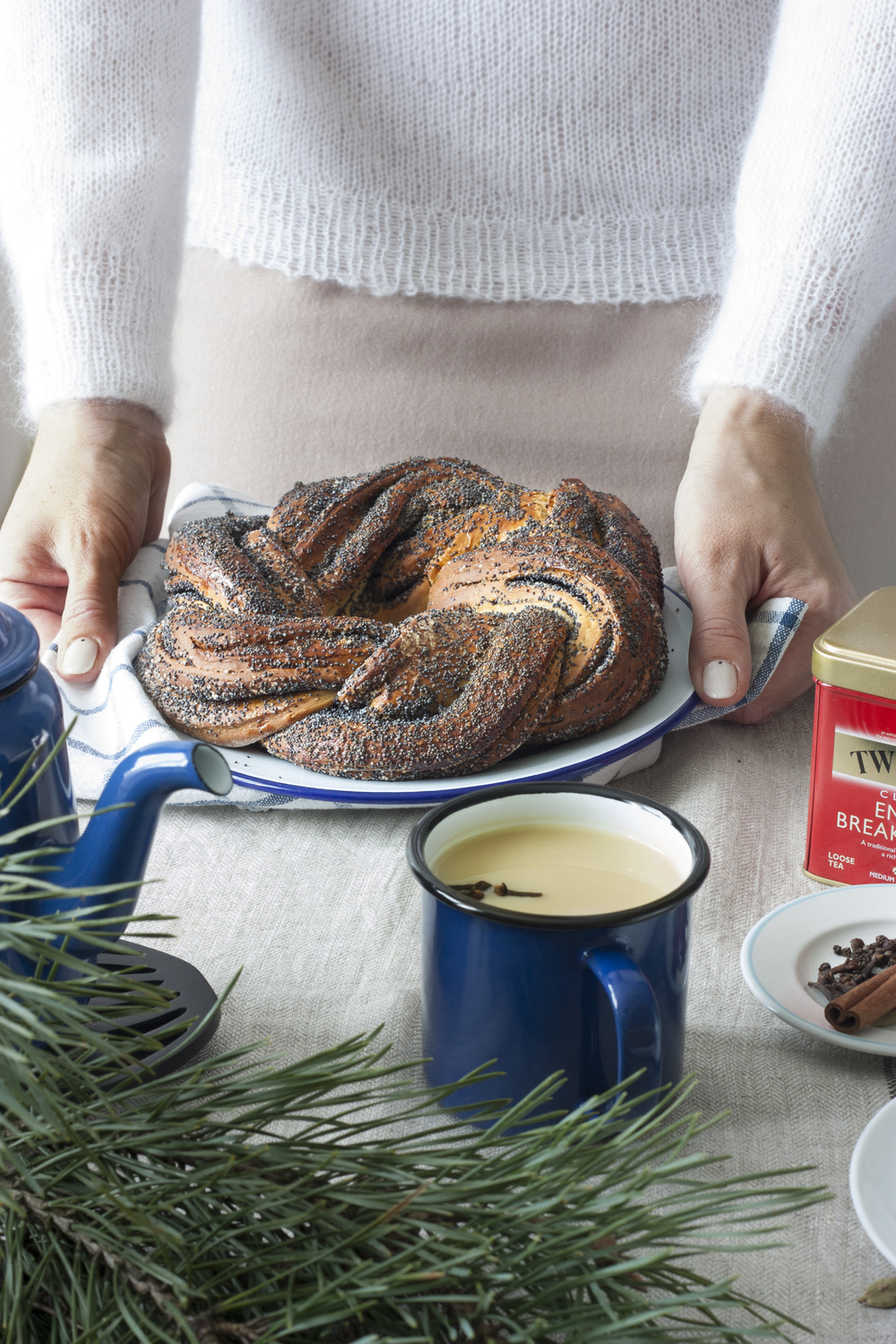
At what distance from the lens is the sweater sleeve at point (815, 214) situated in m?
0.94

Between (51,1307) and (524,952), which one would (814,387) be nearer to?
(524,952)

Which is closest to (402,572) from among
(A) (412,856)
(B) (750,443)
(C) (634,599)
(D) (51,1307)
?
(C) (634,599)

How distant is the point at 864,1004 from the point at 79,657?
23.7 inches

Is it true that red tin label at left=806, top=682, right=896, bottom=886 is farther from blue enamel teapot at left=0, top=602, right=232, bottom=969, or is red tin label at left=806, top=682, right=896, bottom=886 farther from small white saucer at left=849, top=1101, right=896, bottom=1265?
blue enamel teapot at left=0, top=602, right=232, bottom=969

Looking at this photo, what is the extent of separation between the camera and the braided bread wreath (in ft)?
2.42

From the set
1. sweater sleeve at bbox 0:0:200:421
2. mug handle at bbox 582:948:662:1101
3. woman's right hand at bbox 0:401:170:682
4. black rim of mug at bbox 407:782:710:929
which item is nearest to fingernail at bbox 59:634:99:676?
woman's right hand at bbox 0:401:170:682

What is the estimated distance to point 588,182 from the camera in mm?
1196

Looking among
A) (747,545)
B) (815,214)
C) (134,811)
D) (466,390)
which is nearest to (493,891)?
(134,811)

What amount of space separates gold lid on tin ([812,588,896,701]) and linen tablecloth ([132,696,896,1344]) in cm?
14

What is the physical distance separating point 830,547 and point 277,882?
570mm

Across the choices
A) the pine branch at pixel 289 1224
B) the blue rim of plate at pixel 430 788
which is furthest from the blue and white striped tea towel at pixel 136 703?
the pine branch at pixel 289 1224

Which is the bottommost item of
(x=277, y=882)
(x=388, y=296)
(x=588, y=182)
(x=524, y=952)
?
(x=277, y=882)

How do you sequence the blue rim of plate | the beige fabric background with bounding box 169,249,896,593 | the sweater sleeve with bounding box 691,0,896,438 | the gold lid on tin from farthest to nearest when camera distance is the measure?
the beige fabric background with bounding box 169,249,896,593, the sweater sleeve with bounding box 691,0,896,438, the blue rim of plate, the gold lid on tin

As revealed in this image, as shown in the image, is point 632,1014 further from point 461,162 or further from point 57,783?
point 461,162
